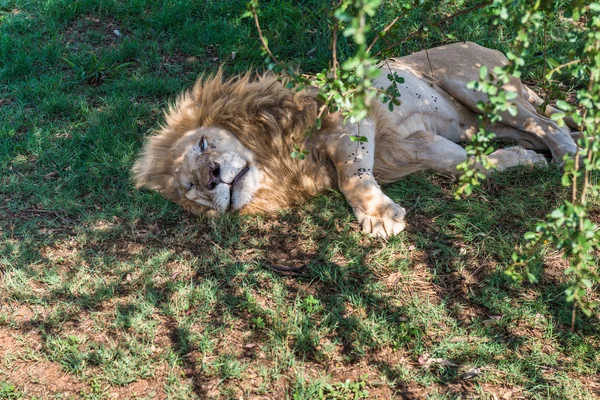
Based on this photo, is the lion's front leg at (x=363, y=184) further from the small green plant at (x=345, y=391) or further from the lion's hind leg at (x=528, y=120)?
the small green plant at (x=345, y=391)

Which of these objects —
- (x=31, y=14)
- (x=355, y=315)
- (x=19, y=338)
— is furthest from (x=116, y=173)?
(x=31, y=14)

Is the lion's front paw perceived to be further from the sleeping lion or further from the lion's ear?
the lion's ear

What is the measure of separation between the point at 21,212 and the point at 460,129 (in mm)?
2904

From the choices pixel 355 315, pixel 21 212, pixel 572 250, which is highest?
pixel 572 250

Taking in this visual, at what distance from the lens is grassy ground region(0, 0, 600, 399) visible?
116 inches

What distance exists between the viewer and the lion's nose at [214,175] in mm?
3947

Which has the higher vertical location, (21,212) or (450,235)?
(450,235)

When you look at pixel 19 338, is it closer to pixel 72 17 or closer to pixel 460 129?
pixel 460 129

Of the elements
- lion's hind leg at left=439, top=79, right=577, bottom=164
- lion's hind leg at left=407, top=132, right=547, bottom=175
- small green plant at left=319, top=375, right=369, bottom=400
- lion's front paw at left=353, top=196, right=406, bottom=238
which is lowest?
small green plant at left=319, top=375, right=369, bottom=400

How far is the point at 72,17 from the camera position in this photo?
612cm

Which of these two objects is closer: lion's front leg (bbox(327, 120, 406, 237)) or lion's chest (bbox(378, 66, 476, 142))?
lion's front leg (bbox(327, 120, 406, 237))

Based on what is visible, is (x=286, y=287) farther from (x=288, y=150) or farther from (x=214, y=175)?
(x=288, y=150)

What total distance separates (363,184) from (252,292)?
0.92 meters

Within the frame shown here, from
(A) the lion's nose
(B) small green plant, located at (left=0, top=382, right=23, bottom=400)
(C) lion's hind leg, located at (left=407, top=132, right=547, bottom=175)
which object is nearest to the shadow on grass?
(A) the lion's nose
